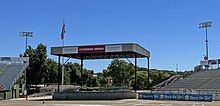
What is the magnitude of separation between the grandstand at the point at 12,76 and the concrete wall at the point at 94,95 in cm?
1310

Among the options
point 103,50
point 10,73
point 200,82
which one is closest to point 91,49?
point 103,50

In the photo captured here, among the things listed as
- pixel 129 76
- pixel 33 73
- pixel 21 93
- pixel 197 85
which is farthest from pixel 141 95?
pixel 129 76

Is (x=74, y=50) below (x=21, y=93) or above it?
above

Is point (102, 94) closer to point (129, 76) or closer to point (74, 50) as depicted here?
point (74, 50)

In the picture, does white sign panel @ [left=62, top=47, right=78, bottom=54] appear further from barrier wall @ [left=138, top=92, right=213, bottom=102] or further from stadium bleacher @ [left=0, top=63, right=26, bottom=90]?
stadium bleacher @ [left=0, top=63, right=26, bottom=90]

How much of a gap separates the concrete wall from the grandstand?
516 inches

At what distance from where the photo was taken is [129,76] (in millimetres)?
126938

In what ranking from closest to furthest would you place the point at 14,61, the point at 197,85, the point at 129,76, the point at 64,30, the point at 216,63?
the point at 64,30 < the point at 197,85 < the point at 14,61 < the point at 216,63 < the point at 129,76

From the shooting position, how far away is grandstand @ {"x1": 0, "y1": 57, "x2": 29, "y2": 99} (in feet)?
241

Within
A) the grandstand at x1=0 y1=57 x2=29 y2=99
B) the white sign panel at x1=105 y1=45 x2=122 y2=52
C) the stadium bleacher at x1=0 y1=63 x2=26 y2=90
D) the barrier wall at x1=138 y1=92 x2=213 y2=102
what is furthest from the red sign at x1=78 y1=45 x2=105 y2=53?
the stadium bleacher at x1=0 y1=63 x2=26 y2=90

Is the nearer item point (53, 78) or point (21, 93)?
point (21, 93)

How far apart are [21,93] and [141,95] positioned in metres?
29.5

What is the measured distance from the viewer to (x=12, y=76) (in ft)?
256

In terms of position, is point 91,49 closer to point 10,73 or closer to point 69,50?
point 69,50
